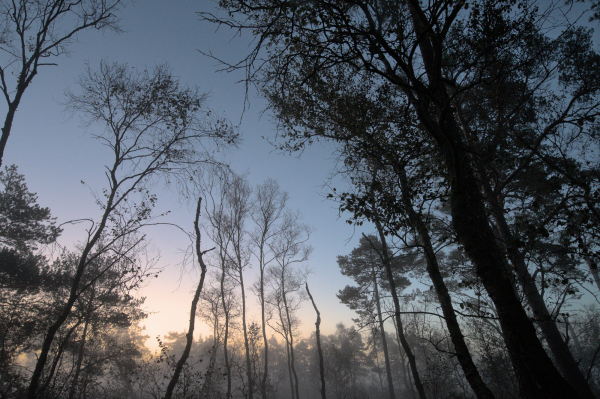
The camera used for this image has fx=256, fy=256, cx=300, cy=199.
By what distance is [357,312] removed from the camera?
2228cm

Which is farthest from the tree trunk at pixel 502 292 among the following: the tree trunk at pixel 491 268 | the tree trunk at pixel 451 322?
the tree trunk at pixel 451 322

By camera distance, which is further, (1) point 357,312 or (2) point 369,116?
(1) point 357,312

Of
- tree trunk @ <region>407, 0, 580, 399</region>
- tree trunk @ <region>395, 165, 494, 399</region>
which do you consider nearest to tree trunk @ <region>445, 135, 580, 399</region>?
tree trunk @ <region>407, 0, 580, 399</region>

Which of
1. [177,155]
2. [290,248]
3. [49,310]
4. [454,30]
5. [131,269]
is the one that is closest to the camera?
[454,30]

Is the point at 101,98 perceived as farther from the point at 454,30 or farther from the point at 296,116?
the point at 454,30

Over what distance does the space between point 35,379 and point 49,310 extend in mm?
8989

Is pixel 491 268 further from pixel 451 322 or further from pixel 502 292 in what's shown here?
pixel 451 322

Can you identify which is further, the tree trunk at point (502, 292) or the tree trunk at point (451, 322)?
the tree trunk at point (451, 322)

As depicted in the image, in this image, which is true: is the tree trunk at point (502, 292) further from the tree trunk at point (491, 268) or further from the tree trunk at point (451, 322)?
the tree trunk at point (451, 322)

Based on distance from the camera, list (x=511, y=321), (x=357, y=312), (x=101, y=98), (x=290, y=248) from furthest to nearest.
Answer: (x=357, y=312)
(x=290, y=248)
(x=101, y=98)
(x=511, y=321)

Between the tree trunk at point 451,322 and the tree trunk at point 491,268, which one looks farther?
the tree trunk at point 451,322

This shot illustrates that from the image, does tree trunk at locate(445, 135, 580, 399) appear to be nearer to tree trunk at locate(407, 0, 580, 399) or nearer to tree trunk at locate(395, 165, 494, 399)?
tree trunk at locate(407, 0, 580, 399)

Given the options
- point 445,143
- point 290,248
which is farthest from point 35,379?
point 290,248

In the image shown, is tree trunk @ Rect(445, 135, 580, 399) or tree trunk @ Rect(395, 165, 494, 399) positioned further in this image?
tree trunk @ Rect(395, 165, 494, 399)
